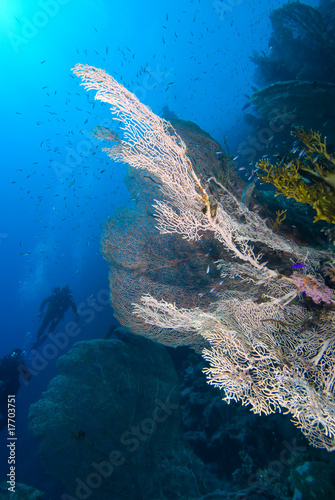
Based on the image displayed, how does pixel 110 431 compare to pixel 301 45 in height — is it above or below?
below

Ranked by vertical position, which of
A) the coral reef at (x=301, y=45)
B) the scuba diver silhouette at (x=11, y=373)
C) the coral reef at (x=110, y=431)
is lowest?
the coral reef at (x=110, y=431)

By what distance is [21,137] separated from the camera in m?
64.1

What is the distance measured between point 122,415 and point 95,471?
107cm

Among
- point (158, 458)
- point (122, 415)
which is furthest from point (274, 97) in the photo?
point (158, 458)

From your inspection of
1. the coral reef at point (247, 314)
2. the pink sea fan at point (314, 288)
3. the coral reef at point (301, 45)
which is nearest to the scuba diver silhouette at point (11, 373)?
the coral reef at point (247, 314)

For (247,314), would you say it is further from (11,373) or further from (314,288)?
(11,373)

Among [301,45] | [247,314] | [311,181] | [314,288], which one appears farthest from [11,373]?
[301,45]

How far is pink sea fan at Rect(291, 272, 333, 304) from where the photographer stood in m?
2.45

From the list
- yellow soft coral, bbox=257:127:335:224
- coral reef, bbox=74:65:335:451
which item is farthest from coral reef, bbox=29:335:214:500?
yellow soft coral, bbox=257:127:335:224

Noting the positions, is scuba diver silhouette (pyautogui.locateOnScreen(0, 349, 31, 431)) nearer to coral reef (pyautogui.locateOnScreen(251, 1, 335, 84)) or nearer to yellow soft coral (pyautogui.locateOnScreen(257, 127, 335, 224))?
yellow soft coral (pyautogui.locateOnScreen(257, 127, 335, 224))

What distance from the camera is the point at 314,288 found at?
2.48 m

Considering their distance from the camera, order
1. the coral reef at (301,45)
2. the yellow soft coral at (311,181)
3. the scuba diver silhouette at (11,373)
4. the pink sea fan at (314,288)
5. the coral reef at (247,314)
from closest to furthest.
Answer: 1. the yellow soft coral at (311,181)
2. the coral reef at (247,314)
3. the pink sea fan at (314,288)
4. the scuba diver silhouette at (11,373)
5. the coral reef at (301,45)

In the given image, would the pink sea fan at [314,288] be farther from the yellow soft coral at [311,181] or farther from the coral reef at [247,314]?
the yellow soft coral at [311,181]

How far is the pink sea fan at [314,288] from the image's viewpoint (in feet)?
8.05
